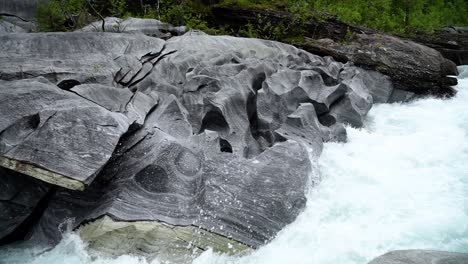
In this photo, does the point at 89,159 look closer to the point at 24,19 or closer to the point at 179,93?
the point at 179,93

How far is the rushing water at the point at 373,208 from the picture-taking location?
5781 millimetres

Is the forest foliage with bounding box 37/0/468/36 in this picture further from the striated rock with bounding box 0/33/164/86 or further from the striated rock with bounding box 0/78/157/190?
the striated rock with bounding box 0/78/157/190

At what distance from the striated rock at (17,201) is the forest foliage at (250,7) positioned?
8.25 m

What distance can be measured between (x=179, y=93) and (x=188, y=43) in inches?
129

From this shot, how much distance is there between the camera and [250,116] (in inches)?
382

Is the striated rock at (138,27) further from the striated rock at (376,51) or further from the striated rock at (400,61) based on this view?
the striated rock at (400,61)

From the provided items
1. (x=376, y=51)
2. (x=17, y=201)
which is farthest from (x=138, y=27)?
(x=17, y=201)

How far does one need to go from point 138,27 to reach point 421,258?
39.9 ft

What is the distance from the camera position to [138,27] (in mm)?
14125

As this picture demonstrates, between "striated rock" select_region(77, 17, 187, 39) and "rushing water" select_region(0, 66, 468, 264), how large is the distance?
7.80 metres

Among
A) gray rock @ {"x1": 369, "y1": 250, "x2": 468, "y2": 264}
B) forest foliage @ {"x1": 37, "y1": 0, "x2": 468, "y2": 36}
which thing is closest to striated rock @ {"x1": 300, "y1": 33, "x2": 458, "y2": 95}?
forest foliage @ {"x1": 37, "y1": 0, "x2": 468, "y2": 36}

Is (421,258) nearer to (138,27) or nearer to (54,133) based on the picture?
(54,133)

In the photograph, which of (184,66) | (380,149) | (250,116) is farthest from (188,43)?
(380,149)

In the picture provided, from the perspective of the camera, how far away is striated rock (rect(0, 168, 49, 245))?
605cm
